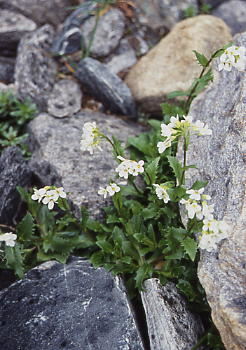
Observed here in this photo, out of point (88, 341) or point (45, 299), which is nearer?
Result: point (88, 341)

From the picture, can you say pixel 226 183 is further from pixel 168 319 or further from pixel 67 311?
pixel 67 311

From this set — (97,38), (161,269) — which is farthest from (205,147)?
(97,38)

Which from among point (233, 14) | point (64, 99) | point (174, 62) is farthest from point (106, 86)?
point (233, 14)

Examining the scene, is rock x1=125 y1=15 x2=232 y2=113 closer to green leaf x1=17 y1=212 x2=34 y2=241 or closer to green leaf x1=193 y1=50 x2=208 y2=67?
green leaf x1=193 y1=50 x2=208 y2=67

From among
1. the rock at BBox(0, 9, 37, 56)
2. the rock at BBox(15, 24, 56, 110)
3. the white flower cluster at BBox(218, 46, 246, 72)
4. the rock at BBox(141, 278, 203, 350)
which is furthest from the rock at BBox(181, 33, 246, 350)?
the rock at BBox(0, 9, 37, 56)

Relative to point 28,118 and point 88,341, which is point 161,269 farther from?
point 28,118

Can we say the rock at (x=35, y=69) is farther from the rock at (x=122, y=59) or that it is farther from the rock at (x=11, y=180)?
the rock at (x=11, y=180)

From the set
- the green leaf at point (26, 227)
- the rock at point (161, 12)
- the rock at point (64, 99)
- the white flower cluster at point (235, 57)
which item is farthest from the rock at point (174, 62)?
the green leaf at point (26, 227)
